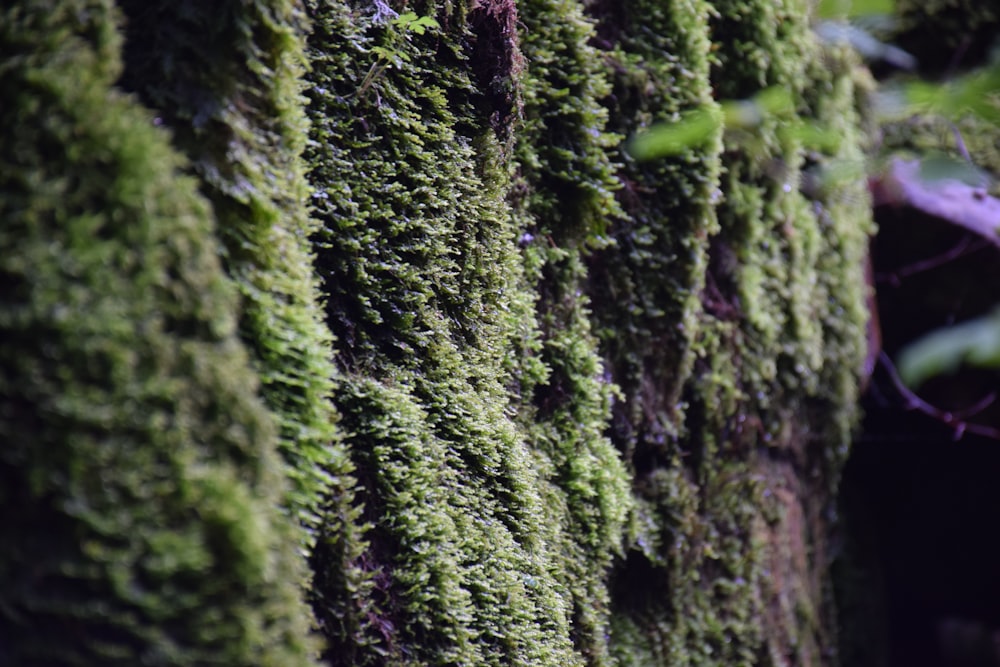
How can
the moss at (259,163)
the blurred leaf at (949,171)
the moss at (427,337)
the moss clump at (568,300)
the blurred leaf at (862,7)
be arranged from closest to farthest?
the blurred leaf at (949,171)
the moss at (259,163)
the blurred leaf at (862,7)
the moss at (427,337)
the moss clump at (568,300)

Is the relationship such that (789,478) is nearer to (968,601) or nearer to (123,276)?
(968,601)

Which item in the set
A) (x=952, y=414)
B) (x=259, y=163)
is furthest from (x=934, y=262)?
(x=259, y=163)

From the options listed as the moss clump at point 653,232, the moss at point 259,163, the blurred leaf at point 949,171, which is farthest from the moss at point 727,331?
the blurred leaf at point 949,171

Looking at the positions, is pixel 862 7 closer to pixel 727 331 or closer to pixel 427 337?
pixel 427 337

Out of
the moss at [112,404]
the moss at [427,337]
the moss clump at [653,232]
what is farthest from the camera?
the moss clump at [653,232]

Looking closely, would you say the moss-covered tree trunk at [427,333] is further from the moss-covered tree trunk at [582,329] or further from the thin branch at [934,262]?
the thin branch at [934,262]

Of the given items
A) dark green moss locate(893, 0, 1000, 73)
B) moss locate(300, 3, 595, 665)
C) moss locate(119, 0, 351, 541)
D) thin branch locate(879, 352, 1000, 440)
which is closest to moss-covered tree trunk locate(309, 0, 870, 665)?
moss locate(300, 3, 595, 665)

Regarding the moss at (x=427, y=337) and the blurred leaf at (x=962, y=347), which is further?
the moss at (x=427, y=337)
